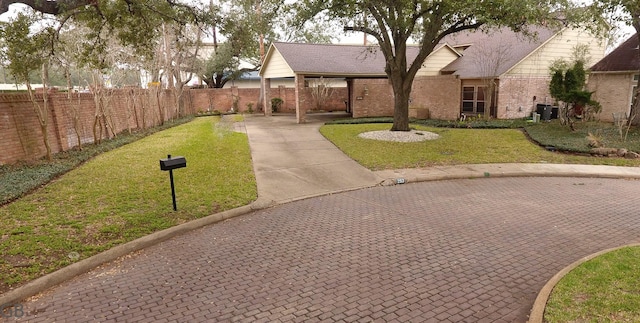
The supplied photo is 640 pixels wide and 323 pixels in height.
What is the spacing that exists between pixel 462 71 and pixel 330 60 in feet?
26.7

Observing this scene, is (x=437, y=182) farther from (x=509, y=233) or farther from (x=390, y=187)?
(x=509, y=233)

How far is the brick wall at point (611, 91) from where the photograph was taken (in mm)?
18297

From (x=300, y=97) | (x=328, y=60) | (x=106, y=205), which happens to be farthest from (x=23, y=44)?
(x=328, y=60)

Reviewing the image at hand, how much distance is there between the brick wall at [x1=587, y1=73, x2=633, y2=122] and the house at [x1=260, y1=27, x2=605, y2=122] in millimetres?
2215

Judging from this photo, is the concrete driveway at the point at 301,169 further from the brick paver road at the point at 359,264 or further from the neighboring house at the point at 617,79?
the neighboring house at the point at 617,79

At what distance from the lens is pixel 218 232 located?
20.5ft

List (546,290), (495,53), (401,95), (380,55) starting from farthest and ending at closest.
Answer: (380,55) < (495,53) < (401,95) < (546,290)

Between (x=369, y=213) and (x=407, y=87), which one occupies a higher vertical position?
(x=407, y=87)

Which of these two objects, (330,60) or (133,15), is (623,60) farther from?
(133,15)

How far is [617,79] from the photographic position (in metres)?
18.6

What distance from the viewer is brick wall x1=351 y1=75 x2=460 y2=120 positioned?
2166 centimetres

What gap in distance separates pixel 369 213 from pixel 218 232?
2.84m

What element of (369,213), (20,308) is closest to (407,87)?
(369,213)

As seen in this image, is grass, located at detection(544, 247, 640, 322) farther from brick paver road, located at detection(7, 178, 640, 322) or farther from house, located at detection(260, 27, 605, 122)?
house, located at detection(260, 27, 605, 122)
